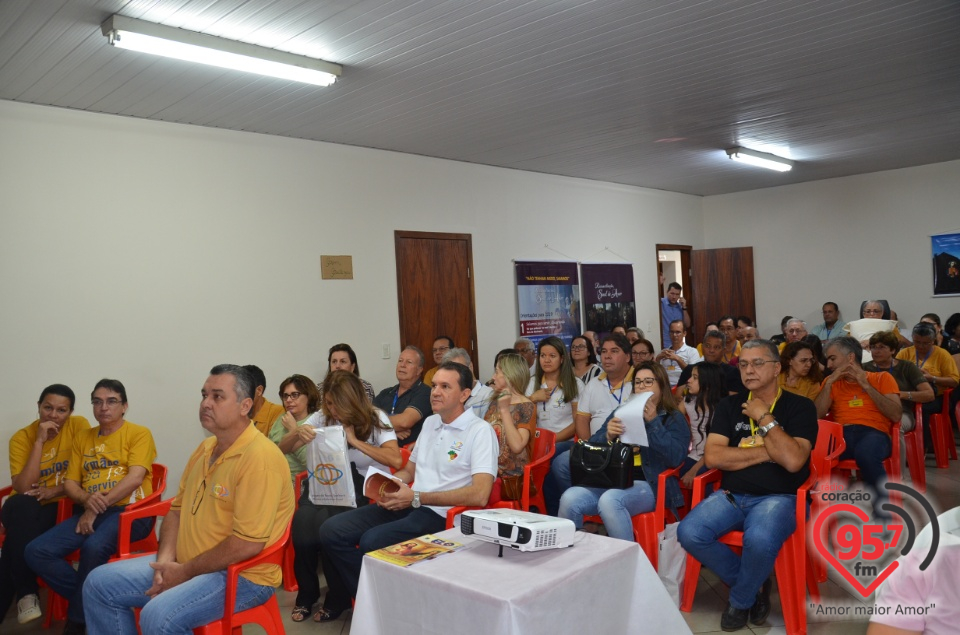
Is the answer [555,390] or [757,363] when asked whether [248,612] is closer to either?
Result: [757,363]

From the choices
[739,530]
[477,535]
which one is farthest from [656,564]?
[477,535]

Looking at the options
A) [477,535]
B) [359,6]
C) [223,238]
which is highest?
[359,6]

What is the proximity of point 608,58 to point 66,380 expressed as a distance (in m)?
4.04

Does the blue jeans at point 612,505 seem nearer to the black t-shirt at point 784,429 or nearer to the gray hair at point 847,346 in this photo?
the black t-shirt at point 784,429

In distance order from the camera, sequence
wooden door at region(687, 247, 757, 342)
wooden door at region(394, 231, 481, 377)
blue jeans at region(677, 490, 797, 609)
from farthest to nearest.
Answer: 1. wooden door at region(687, 247, 757, 342)
2. wooden door at region(394, 231, 481, 377)
3. blue jeans at region(677, 490, 797, 609)

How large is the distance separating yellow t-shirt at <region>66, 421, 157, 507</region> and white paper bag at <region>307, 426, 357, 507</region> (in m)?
1.03

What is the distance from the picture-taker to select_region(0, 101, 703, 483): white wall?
457 centimetres

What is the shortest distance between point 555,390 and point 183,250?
2.88 m

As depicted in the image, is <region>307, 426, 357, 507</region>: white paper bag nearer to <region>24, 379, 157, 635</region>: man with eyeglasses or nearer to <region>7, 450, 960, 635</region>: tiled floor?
<region>7, 450, 960, 635</region>: tiled floor

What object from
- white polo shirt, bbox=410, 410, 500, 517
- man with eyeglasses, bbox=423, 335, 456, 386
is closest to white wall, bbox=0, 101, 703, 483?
man with eyeglasses, bbox=423, 335, 456, 386

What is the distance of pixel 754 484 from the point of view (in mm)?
3324

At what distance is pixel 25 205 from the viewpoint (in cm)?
455

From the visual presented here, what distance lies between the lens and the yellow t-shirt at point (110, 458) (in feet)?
12.6

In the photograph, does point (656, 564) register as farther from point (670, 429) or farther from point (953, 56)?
point (953, 56)
